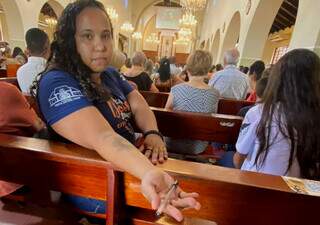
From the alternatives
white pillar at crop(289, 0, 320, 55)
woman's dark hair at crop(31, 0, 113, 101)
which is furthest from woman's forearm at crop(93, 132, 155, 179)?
white pillar at crop(289, 0, 320, 55)

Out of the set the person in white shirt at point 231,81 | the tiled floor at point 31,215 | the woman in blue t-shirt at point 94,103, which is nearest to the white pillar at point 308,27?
the person in white shirt at point 231,81

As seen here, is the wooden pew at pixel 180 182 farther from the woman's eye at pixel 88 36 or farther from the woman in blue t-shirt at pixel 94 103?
the woman's eye at pixel 88 36

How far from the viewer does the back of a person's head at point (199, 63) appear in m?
2.21

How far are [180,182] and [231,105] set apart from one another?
7.38ft

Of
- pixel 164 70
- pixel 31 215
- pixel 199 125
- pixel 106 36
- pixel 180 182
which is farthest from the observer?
pixel 164 70

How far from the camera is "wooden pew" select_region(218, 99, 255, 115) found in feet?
9.31

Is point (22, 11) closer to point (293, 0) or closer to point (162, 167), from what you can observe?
point (293, 0)

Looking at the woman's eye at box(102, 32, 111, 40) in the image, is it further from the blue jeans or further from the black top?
the black top

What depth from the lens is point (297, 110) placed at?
4.02 ft

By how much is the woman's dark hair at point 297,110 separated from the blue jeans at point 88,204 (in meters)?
0.77

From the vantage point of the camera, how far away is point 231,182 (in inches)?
27.6

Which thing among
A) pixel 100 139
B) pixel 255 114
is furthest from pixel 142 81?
pixel 100 139

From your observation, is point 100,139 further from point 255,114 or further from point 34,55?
point 34,55

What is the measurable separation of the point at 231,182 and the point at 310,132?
0.72 metres
